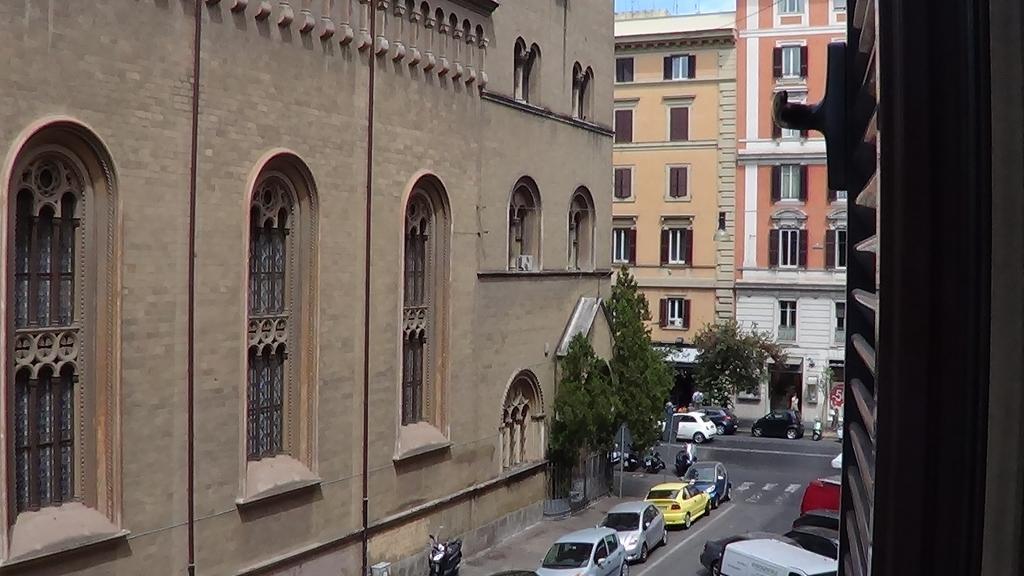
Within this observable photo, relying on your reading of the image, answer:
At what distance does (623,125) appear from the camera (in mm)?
44406

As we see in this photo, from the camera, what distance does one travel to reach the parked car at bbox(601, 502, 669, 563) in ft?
76.8

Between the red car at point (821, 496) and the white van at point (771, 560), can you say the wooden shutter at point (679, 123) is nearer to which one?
the red car at point (821, 496)

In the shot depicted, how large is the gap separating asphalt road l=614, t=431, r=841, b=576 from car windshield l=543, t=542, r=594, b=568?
2.87 meters

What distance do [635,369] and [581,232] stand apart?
12.1 feet

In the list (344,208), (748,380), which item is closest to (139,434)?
(344,208)

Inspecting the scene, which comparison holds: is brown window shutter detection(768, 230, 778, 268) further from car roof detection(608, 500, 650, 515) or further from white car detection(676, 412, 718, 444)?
car roof detection(608, 500, 650, 515)

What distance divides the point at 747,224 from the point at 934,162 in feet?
135

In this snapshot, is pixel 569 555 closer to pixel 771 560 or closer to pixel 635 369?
pixel 771 560

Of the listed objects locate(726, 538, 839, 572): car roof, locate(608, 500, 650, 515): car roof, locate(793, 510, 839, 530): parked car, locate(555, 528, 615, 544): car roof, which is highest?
locate(726, 538, 839, 572): car roof

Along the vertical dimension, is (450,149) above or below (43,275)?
above

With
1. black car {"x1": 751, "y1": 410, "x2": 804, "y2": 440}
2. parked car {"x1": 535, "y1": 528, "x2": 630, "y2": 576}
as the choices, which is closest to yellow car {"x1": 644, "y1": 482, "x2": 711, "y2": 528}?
parked car {"x1": 535, "y1": 528, "x2": 630, "y2": 576}

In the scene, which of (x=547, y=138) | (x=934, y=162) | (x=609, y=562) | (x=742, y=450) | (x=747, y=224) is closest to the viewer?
(x=934, y=162)

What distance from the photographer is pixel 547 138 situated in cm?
2641

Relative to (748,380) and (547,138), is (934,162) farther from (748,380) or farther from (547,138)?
(748,380)
